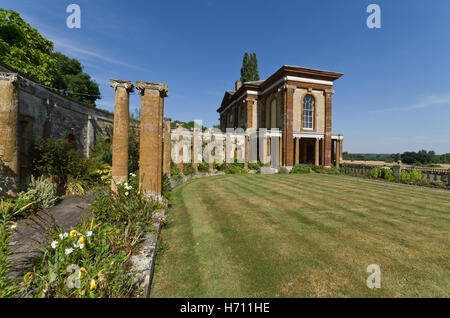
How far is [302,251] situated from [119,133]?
6393mm

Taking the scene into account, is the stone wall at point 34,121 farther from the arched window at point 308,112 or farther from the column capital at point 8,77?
the arched window at point 308,112

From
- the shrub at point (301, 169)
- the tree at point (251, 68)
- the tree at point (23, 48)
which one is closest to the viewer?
the tree at point (23, 48)

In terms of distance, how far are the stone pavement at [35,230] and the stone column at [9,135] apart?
1559 millimetres

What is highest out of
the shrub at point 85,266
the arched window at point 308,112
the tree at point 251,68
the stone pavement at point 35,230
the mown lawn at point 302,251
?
the tree at point 251,68

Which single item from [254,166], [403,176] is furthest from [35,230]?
[403,176]

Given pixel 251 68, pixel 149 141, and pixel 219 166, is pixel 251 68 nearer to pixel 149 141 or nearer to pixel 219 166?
pixel 219 166

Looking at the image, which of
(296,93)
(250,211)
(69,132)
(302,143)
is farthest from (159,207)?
(302,143)

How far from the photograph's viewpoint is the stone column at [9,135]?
596cm

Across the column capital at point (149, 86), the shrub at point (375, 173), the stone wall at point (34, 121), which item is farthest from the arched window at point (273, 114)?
the column capital at point (149, 86)

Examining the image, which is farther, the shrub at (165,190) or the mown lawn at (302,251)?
the shrub at (165,190)

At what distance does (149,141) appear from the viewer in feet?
19.3

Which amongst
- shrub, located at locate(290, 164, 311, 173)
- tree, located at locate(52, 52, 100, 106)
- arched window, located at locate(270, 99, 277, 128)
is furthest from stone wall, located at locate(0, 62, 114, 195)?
arched window, located at locate(270, 99, 277, 128)

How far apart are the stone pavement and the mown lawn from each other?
76.8 inches

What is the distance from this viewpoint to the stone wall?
609 cm
